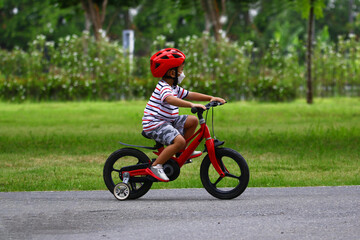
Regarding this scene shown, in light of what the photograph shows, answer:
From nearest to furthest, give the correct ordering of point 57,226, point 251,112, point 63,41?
point 57,226, point 251,112, point 63,41

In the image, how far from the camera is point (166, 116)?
25.0 feet

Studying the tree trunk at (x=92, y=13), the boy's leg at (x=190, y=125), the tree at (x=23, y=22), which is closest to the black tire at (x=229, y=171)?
the boy's leg at (x=190, y=125)

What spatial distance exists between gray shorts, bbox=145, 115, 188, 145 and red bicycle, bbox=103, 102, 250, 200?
0.16 m

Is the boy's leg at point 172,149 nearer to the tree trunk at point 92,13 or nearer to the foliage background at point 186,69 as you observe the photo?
the foliage background at point 186,69

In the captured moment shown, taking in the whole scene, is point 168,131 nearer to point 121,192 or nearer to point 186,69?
point 121,192

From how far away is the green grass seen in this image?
10.0m

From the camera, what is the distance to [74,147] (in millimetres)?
13883

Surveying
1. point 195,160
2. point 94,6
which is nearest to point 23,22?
point 94,6

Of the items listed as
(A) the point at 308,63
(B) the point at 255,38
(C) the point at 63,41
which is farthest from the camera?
(B) the point at 255,38

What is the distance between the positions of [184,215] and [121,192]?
3.81 ft

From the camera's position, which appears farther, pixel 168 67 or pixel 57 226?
pixel 168 67

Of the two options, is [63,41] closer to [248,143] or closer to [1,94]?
[1,94]

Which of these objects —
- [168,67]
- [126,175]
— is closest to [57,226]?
[126,175]

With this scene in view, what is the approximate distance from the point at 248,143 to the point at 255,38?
42231 mm
